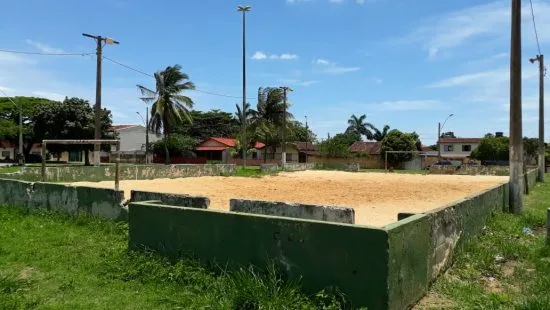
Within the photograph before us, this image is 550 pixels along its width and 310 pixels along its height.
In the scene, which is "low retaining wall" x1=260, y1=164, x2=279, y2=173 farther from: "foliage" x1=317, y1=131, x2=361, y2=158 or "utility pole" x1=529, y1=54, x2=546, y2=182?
"foliage" x1=317, y1=131, x2=361, y2=158

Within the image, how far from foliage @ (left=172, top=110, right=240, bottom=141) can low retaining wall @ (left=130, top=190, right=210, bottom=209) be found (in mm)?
58055

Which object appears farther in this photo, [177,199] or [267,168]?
[267,168]

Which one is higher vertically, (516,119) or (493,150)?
(516,119)

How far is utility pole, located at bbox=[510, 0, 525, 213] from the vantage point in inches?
445

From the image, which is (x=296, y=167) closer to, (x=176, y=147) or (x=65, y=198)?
(x=176, y=147)

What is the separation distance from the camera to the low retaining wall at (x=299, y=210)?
259 inches

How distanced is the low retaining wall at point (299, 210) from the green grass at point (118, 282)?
1.92 m

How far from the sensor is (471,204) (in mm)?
7395

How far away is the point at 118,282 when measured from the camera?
18.0ft

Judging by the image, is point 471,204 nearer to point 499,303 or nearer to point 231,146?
point 499,303

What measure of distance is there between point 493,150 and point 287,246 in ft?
193

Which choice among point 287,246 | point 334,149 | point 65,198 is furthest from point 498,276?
point 334,149

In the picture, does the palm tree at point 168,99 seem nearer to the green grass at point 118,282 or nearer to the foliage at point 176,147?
the foliage at point 176,147

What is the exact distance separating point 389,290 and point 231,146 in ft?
162
